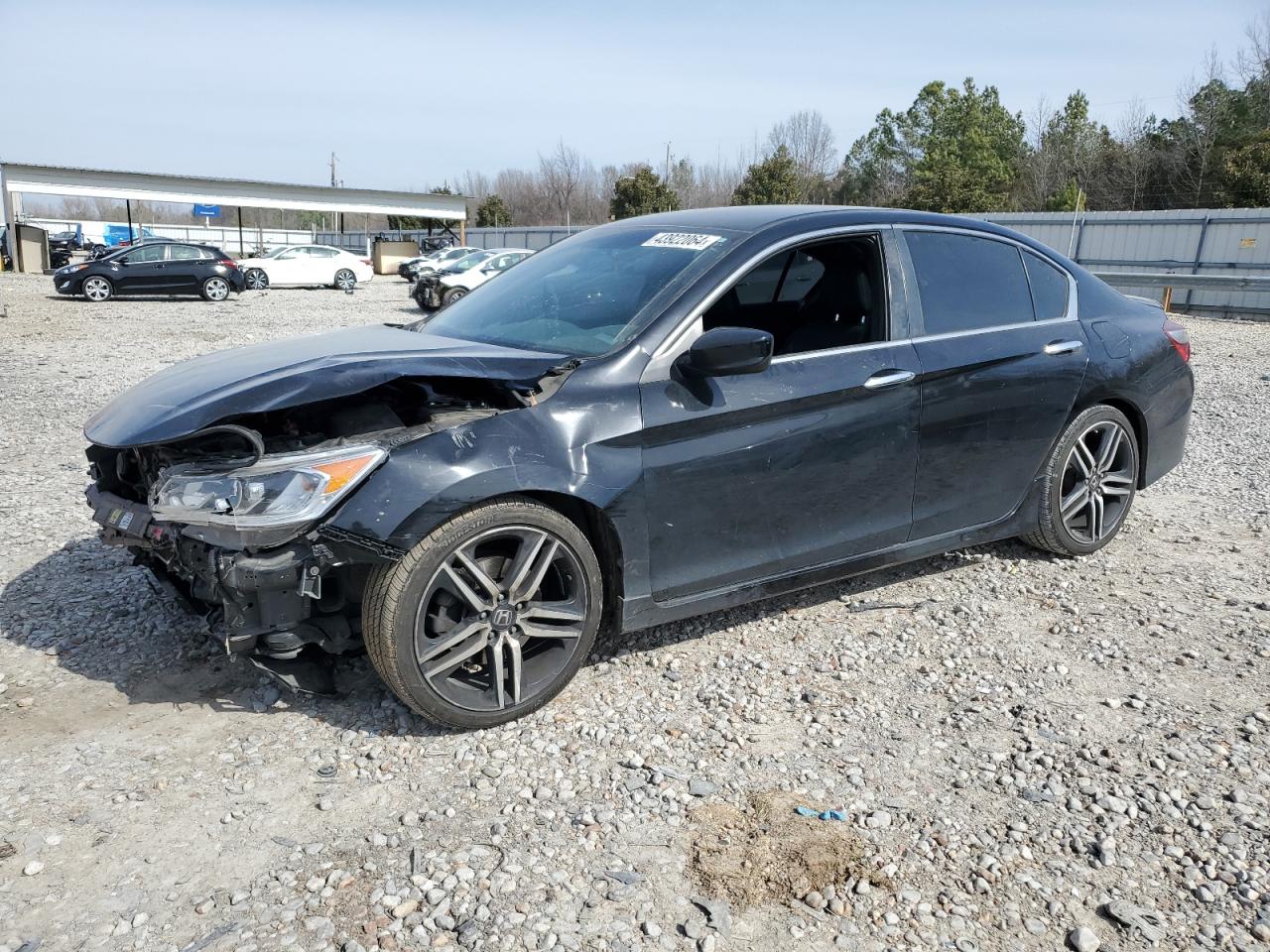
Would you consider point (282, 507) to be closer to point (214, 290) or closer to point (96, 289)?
point (96, 289)

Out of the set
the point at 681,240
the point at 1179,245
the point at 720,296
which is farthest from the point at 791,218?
the point at 1179,245

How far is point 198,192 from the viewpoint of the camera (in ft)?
127

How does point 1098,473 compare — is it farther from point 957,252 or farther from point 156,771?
point 156,771

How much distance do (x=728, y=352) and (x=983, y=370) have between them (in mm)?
1486

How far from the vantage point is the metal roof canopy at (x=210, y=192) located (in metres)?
36.0

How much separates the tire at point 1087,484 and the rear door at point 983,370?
0.17 metres

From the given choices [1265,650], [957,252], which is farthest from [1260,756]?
[957,252]

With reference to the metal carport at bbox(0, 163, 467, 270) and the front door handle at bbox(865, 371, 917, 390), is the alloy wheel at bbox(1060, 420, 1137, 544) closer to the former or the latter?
the front door handle at bbox(865, 371, 917, 390)

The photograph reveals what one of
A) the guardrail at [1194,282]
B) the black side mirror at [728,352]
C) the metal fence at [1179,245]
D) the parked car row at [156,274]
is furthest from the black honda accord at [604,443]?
the parked car row at [156,274]

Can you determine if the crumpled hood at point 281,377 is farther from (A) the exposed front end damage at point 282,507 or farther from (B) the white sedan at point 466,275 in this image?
(B) the white sedan at point 466,275

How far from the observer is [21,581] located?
4.46 meters

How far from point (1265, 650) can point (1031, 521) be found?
1103mm

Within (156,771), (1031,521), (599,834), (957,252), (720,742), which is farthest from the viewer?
(1031,521)

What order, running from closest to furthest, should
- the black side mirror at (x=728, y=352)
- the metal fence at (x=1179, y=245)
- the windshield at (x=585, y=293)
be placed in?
the black side mirror at (x=728, y=352) → the windshield at (x=585, y=293) → the metal fence at (x=1179, y=245)
